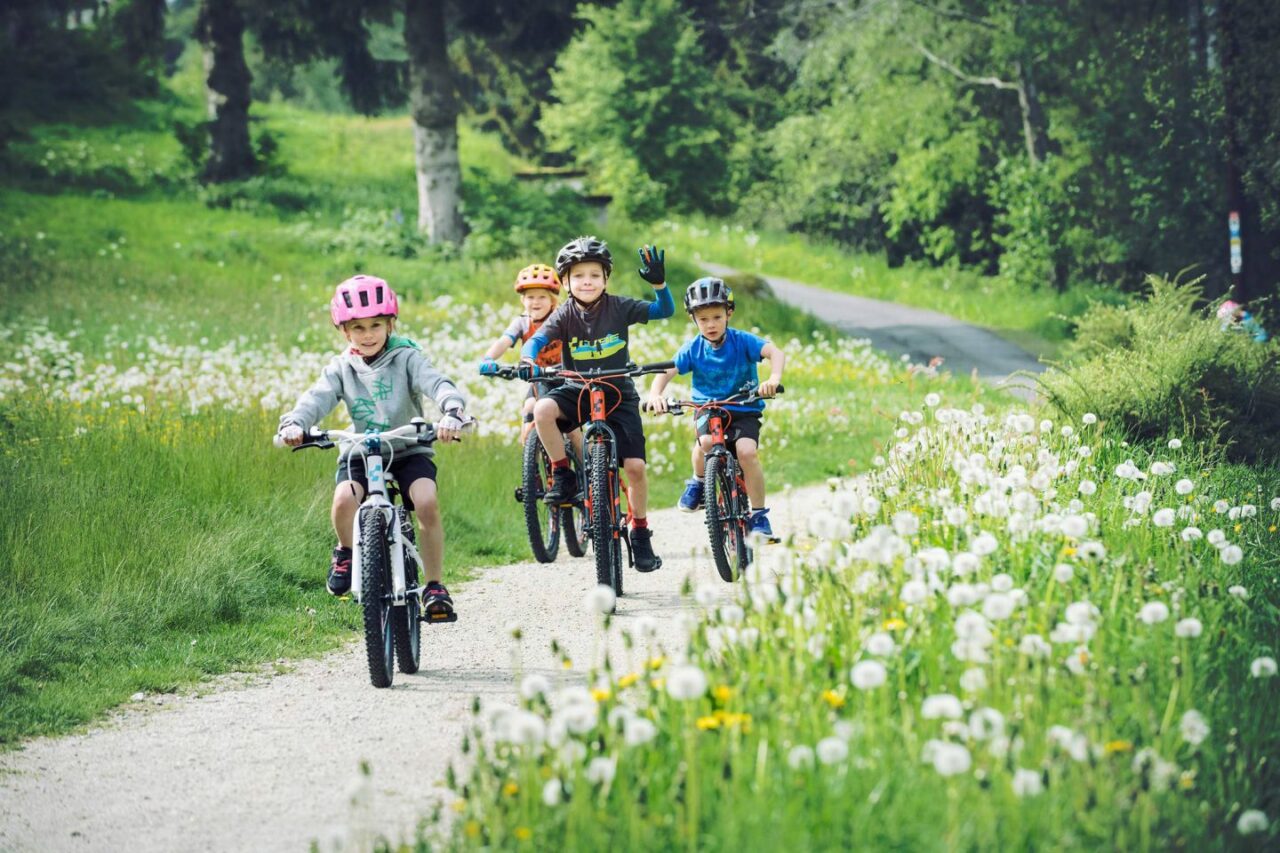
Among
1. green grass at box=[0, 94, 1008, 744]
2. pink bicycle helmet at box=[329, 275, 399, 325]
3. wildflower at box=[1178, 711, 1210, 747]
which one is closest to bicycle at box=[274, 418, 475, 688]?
pink bicycle helmet at box=[329, 275, 399, 325]

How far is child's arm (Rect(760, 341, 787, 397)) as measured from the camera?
7.56m

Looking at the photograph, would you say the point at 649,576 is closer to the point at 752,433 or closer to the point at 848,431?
the point at 752,433

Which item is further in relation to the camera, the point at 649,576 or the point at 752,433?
the point at 649,576

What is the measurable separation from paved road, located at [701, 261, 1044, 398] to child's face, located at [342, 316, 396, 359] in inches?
530

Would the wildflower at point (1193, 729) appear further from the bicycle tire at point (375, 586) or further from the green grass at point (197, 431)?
the green grass at point (197, 431)

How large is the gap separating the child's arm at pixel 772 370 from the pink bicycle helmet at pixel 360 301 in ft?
6.96

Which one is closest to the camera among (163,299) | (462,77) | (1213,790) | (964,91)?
(1213,790)

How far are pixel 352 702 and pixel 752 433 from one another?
3.03 metres

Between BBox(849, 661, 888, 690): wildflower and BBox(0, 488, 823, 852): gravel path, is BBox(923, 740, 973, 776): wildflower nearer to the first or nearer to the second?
BBox(849, 661, 888, 690): wildflower

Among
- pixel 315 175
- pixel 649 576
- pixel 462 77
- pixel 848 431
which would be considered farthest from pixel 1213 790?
pixel 462 77

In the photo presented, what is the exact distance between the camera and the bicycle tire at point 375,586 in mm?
6090

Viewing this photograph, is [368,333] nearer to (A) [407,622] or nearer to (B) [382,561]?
(B) [382,561]

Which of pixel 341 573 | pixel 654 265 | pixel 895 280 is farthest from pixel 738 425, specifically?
pixel 895 280

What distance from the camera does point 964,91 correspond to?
105ft
